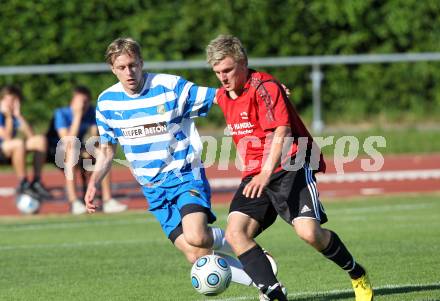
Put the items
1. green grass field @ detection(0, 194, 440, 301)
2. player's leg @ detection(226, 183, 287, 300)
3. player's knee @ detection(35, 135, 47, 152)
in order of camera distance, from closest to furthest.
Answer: player's leg @ detection(226, 183, 287, 300), green grass field @ detection(0, 194, 440, 301), player's knee @ detection(35, 135, 47, 152)

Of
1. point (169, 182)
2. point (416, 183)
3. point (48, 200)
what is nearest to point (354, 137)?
point (416, 183)

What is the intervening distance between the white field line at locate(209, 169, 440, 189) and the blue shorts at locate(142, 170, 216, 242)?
8393mm

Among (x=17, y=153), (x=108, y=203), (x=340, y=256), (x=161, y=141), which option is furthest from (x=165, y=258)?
(x=17, y=153)

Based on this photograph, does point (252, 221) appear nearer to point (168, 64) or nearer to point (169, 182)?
point (169, 182)

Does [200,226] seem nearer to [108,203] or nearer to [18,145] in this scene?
[108,203]

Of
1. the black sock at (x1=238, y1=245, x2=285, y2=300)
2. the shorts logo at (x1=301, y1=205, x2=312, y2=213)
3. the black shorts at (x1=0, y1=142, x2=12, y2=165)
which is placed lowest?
the black shorts at (x1=0, y1=142, x2=12, y2=165)

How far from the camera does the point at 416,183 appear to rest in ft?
50.7

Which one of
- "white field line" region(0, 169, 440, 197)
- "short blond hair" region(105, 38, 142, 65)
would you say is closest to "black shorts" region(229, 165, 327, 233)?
A: "short blond hair" region(105, 38, 142, 65)

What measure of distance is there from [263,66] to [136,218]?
709 centimetres

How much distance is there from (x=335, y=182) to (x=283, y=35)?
506 cm

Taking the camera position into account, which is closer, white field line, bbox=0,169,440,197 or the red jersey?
the red jersey

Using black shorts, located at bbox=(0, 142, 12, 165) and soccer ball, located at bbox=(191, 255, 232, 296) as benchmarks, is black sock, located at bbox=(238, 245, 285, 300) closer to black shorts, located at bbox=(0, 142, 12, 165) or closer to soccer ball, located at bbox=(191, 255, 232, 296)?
soccer ball, located at bbox=(191, 255, 232, 296)

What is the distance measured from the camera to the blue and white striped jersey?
7.12 metres

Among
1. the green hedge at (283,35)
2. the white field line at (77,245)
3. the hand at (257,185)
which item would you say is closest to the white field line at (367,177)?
the green hedge at (283,35)
